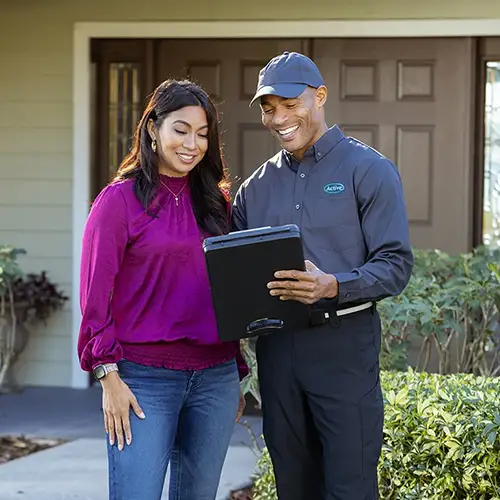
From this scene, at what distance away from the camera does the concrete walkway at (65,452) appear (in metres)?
5.32

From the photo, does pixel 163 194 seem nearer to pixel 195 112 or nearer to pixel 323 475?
pixel 195 112

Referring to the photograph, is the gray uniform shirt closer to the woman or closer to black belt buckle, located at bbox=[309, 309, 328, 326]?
black belt buckle, located at bbox=[309, 309, 328, 326]

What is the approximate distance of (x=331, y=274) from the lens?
10.6 feet

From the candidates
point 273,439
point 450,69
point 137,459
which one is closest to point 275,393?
point 273,439

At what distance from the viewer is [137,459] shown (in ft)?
10.6

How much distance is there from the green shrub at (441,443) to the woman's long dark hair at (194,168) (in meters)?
1.17

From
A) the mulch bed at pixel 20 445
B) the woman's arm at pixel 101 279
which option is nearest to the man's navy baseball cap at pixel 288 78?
the woman's arm at pixel 101 279

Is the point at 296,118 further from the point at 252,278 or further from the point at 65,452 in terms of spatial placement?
the point at 65,452

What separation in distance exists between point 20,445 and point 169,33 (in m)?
2.96

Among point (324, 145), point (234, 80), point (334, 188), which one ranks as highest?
point (234, 80)

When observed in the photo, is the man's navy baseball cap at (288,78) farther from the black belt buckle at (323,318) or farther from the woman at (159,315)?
the black belt buckle at (323,318)

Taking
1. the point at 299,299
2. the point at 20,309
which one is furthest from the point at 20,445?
the point at 299,299

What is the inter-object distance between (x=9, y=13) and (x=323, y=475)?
5148mm

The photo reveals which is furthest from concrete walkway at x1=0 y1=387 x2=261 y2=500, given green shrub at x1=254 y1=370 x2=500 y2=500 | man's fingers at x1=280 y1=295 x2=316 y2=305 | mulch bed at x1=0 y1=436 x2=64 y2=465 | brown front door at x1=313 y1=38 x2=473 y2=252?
man's fingers at x1=280 y1=295 x2=316 y2=305
